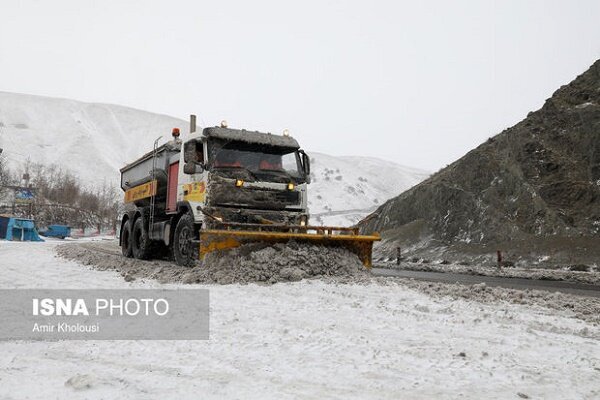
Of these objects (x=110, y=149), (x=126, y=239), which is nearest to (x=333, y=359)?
(x=126, y=239)

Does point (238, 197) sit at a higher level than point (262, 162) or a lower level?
lower

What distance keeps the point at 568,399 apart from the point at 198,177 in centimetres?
751

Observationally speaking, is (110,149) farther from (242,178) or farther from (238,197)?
(238,197)

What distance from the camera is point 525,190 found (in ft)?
72.1

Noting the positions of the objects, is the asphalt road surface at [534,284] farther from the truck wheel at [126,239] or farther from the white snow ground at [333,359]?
the truck wheel at [126,239]

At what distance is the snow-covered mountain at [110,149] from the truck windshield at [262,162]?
202ft

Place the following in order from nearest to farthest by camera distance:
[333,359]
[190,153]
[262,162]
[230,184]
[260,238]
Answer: [333,359], [260,238], [230,184], [190,153], [262,162]

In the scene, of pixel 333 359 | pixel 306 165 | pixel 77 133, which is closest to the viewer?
pixel 333 359

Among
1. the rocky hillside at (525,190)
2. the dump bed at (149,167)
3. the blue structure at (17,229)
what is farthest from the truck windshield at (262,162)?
the blue structure at (17,229)

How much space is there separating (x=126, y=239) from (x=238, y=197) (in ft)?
21.5

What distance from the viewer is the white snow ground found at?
2.97 m

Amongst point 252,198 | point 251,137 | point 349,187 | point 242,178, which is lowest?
point 252,198

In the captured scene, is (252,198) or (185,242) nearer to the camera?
(252,198)

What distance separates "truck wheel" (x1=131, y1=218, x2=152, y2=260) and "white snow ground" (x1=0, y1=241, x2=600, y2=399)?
23.6 ft
